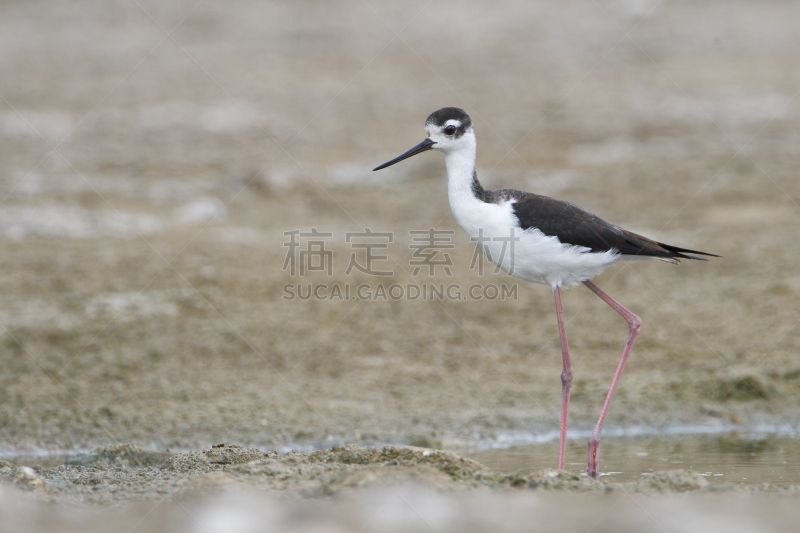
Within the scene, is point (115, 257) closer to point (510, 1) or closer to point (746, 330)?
point (746, 330)

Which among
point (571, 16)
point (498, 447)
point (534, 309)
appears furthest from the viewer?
point (571, 16)

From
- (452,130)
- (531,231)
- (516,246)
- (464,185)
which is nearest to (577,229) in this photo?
(531,231)

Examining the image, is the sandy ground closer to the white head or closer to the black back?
the black back

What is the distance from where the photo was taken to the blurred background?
6.86 metres

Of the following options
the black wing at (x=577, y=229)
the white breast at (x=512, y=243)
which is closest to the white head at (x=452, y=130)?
the white breast at (x=512, y=243)

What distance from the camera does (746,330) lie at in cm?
761

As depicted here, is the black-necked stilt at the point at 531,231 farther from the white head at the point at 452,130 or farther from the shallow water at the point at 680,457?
the shallow water at the point at 680,457

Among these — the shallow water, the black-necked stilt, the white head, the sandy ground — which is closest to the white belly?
the black-necked stilt

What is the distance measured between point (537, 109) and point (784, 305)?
8317 millimetres

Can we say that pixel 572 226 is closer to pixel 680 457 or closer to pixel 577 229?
pixel 577 229

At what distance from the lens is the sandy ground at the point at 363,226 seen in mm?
6863

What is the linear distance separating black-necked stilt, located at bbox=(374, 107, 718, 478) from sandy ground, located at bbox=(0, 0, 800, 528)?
1517 mm

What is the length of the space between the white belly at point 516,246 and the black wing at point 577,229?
0.15 feet

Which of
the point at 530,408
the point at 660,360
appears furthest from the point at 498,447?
the point at 660,360
